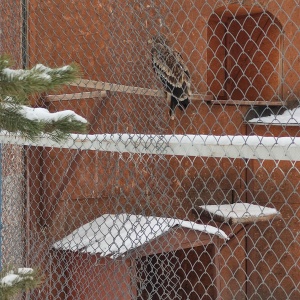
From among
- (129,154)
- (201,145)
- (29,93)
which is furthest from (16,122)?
(129,154)

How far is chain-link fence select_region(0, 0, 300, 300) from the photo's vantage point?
9.21 feet

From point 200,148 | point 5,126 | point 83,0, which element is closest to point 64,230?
point 83,0

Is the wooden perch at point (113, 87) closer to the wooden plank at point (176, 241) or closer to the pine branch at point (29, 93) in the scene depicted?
the wooden plank at point (176, 241)

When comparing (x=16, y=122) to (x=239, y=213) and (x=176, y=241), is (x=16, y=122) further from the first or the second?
(x=239, y=213)

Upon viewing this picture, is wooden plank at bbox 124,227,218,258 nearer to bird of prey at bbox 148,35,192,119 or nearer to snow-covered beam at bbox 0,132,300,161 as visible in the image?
bird of prey at bbox 148,35,192,119

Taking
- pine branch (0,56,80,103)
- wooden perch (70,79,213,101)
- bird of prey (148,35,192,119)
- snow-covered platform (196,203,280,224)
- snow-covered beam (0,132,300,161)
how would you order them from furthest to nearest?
snow-covered platform (196,203,280,224) < bird of prey (148,35,192,119) < wooden perch (70,79,213,101) < snow-covered beam (0,132,300,161) < pine branch (0,56,80,103)

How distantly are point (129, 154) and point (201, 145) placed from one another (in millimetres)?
3051

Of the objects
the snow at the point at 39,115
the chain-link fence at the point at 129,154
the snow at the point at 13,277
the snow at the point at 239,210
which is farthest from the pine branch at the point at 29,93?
the snow at the point at 239,210

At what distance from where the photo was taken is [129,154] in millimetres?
5227

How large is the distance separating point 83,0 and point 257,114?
2.56m

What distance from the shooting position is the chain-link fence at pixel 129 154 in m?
2.81

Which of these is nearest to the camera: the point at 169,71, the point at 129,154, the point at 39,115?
the point at 39,115

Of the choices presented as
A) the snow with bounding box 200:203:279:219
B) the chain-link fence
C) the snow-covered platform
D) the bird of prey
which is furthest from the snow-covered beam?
the snow with bounding box 200:203:279:219

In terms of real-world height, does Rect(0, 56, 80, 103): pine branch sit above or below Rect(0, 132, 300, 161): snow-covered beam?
above
